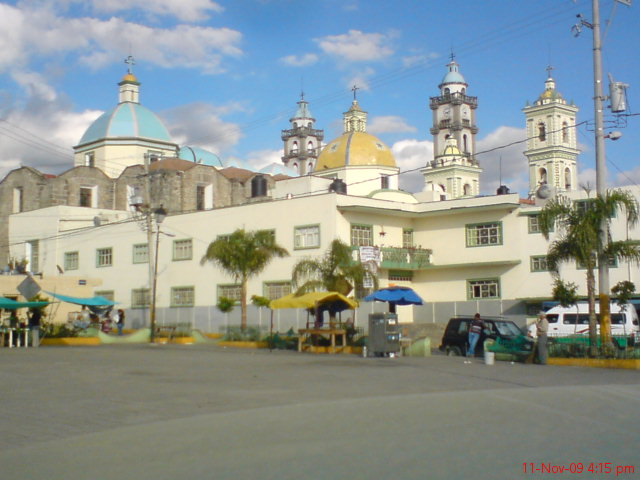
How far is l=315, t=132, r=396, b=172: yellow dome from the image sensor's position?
63.8 meters

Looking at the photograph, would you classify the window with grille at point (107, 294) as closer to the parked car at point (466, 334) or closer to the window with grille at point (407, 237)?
the window with grille at point (407, 237)

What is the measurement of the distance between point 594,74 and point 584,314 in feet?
37.9

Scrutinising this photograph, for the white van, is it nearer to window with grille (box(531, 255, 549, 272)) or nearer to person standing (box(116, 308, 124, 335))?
window with grille (box(531, 255, 549, 272))

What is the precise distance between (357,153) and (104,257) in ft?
73.7

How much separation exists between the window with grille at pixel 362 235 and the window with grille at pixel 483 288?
20.0 ft

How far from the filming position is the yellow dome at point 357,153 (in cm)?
6381

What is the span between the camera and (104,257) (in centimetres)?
5162

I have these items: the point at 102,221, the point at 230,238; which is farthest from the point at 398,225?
the point at 102,221

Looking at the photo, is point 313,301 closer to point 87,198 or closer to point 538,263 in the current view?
point 538,263

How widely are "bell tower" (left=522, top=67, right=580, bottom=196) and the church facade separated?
27.4 m

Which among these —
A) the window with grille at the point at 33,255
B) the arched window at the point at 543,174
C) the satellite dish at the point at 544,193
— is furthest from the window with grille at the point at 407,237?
the arched window at the point at 543,174

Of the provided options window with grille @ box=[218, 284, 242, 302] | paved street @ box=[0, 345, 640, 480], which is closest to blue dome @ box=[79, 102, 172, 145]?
window with grille @ box=[218, 284, 242, 302]

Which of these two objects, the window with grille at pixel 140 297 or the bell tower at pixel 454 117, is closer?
the window with grille at pixel 140 297
